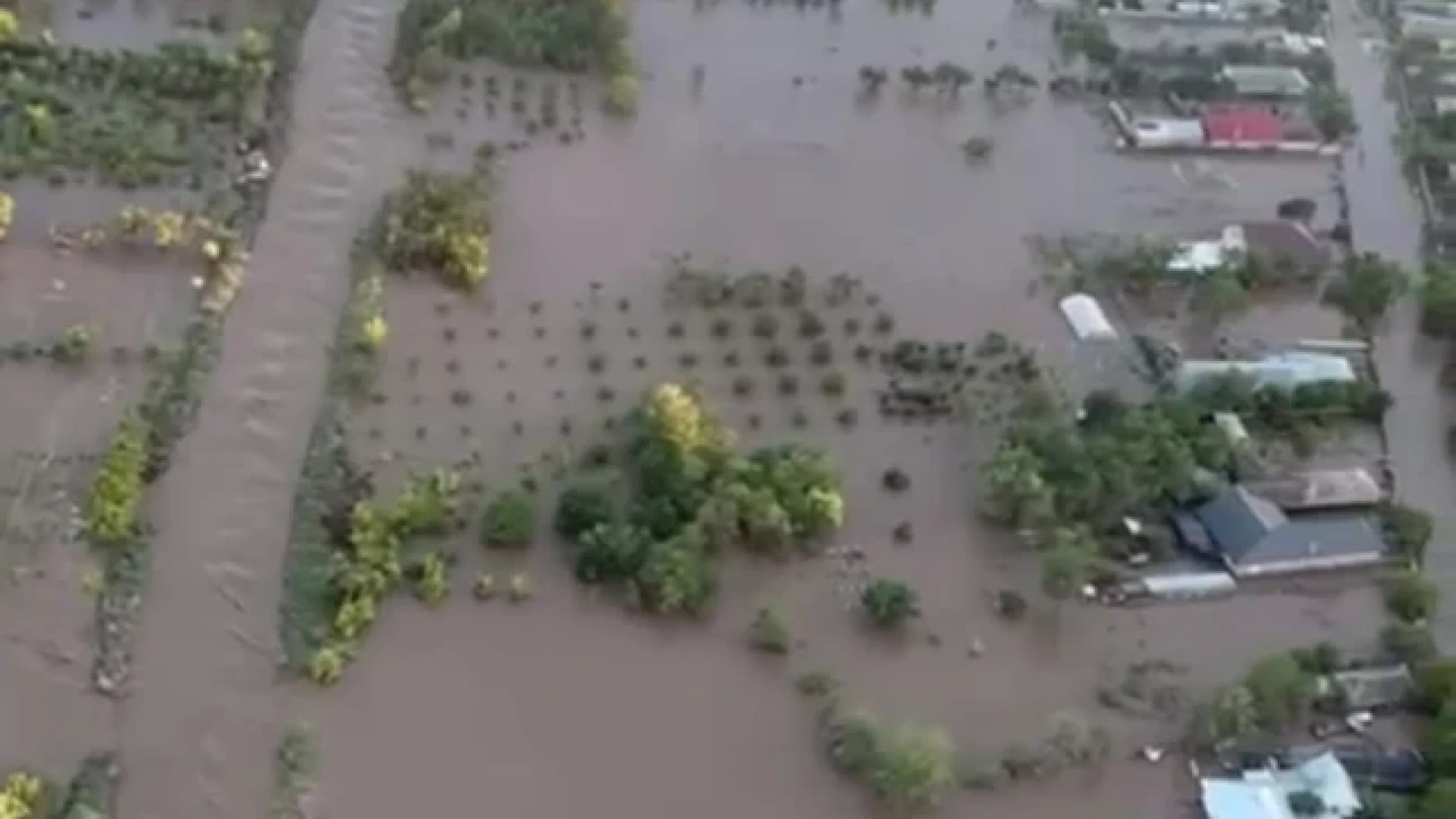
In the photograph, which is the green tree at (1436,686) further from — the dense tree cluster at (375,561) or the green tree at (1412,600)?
the dense tree cluster at (375,561)

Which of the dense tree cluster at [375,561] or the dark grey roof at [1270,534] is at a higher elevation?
the dark grey roof at [1270,534]

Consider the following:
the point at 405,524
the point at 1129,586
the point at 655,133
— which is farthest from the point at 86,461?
the point at 1129,586

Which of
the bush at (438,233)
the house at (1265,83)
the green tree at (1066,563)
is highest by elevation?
the house at (1265,83)

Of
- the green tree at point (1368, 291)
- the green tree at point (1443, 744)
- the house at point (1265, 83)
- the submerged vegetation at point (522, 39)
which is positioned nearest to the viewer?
the green tree at point (1443, 744)

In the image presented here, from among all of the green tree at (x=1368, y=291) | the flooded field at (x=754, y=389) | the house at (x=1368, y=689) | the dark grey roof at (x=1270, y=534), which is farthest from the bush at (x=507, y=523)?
the green tree at (x=1368, y=291)

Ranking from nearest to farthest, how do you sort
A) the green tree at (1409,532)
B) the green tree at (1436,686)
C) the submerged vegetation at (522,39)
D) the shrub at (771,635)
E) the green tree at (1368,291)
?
the green tree at (1436,686), the shrub at (771,635), the green tree at (1409,532), the green tree at (1368,291), the submerged vegetation at (522,39)

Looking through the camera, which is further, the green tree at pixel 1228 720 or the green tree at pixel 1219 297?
the green tree at pixel 1219 297
